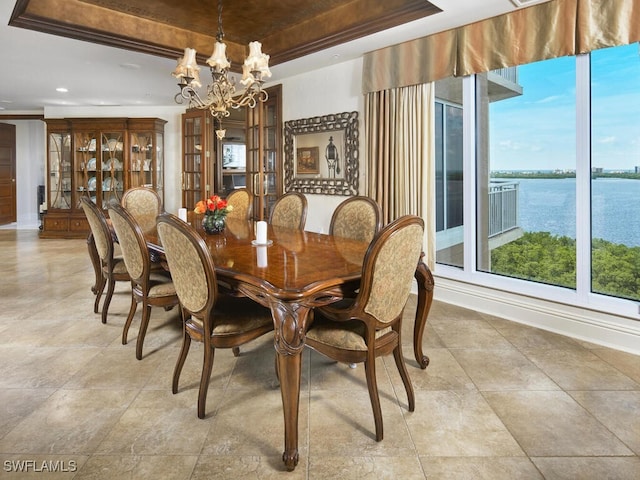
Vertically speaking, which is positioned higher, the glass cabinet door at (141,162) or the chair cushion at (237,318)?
the glass cabinet door at (141,162)

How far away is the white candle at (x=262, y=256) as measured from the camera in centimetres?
219

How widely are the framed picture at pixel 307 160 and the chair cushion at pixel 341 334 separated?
3.33 metres

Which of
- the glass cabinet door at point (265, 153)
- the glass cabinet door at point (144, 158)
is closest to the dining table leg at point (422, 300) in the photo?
the glass cabinet door at point (265, 153)

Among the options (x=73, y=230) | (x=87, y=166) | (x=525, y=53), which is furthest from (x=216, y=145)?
(x=525, y=53)

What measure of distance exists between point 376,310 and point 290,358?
0.44m

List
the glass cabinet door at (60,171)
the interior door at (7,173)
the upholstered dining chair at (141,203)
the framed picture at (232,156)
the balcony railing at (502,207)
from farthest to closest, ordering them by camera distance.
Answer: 1. the interior door at (7,173)
2. the glass cabinet door at (60,171)
3. the framed picture at (232,156)
4. the upholstered dining chair at (141,203)
5. the balcony railing at (502,207)

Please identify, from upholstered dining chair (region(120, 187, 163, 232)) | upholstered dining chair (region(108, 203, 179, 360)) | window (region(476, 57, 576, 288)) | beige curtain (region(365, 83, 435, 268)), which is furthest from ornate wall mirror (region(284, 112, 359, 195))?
upholstered dining chair (region(108, 203, 179, 360))

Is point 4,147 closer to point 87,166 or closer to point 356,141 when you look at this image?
point 87,166

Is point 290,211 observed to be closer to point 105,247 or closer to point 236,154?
point 105,247

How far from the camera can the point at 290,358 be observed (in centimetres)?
174

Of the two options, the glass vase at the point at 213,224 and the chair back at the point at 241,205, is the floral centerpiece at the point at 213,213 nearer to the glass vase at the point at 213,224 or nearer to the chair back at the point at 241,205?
the glass vase at the point at 213,224

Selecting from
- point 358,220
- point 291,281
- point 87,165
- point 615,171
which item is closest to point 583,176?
point 615,171

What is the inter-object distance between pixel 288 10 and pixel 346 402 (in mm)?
3511

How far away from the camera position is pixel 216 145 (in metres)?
7.40
